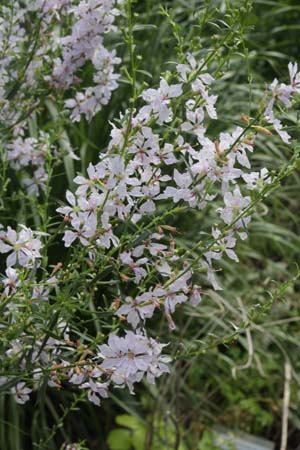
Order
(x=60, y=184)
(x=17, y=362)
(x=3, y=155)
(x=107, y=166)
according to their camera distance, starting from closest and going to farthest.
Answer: (x=107, y=166) < (x=17, y=362) < (x=3, y=155) < (x=60, y=184)

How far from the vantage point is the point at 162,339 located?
2508mm

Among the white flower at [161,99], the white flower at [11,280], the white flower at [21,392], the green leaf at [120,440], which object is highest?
the white flower at [161,99]

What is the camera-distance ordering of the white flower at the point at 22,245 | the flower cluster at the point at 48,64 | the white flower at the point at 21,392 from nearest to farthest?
the white flower at the point at 22,245 < the white flower at the point at 21,392 < the flower cluster at the point at 48,64

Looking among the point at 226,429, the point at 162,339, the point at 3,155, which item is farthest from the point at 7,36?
the point at 226,429

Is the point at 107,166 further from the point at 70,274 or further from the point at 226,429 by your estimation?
the point at 226,429

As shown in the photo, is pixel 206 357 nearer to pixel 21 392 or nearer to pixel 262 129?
pixel 21 392

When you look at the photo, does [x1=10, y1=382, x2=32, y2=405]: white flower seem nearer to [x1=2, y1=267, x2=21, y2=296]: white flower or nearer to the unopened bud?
[x1=2, y1=267, x2=21, y2=296]: white flower

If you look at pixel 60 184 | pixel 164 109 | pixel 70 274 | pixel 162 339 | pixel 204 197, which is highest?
pixel 164 109

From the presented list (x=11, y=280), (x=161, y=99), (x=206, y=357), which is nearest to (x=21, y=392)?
(x=11, y=280)

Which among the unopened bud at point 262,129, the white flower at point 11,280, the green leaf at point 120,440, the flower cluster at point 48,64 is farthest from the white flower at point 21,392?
the green leaf at point 120,440

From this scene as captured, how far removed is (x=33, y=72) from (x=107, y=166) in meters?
0.68

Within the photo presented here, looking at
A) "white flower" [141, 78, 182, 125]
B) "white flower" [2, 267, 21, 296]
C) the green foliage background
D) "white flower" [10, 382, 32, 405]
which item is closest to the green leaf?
the green foliage background

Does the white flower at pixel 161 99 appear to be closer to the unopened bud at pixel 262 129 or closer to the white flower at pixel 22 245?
the unopened bud at pixel 262 129

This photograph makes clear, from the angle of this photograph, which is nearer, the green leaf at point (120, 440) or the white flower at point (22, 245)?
the white flower at point (22, 245)
